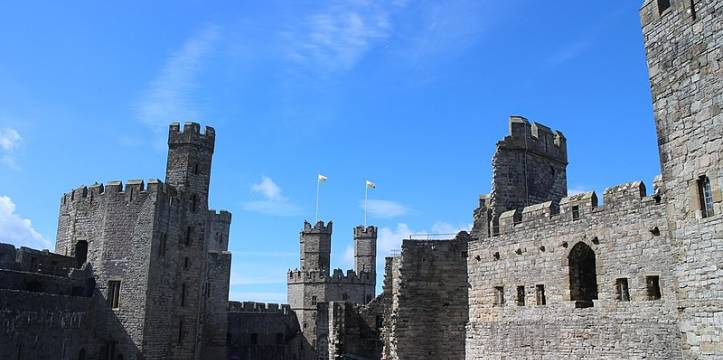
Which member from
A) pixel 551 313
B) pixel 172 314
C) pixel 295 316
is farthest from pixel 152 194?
pixel 295 316

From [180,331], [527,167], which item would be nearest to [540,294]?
[527,167]

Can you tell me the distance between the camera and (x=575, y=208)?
18594 mm

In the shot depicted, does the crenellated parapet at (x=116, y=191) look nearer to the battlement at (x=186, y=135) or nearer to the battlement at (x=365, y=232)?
the battlement at (x=186, y=135)

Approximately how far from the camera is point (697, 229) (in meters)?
11.4

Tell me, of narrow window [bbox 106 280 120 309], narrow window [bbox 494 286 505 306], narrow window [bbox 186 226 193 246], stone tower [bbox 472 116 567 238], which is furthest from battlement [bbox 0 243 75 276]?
narrow window [bbox 494 286 505 306]

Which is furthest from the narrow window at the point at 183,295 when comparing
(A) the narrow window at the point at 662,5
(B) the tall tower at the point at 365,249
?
(A) the narrow window at the point at 662,5

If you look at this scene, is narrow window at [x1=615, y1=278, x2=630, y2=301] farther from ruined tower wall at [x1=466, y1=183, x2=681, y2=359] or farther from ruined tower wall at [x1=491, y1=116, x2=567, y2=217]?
ruined tower wall at [x1=491, y1=116, x2=567, y2=217]

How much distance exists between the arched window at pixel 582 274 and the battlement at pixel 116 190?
2176 centimetres

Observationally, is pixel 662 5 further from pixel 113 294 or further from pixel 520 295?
pixel 113 294

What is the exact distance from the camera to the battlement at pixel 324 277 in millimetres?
53562

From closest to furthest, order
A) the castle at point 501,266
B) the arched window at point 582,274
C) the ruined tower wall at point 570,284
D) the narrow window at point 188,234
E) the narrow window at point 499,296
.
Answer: the castle at point 501,266
the ruined tower wall at point 570,284
the arched window at point 582,274
the narrow window at point 499,296
the narrow window at point 188,234

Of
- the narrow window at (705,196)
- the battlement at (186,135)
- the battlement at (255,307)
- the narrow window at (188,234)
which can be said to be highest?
the battlement at (186,135)

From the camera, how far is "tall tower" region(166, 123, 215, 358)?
33.2 m

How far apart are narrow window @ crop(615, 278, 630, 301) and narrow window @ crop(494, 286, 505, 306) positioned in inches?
193
